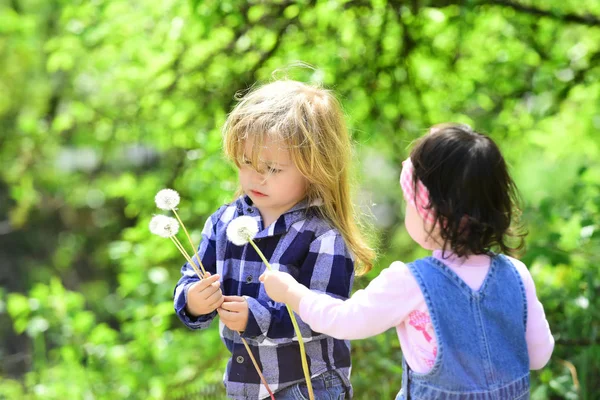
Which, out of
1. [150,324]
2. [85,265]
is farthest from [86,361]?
[85,265]

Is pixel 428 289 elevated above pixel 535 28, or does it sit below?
above

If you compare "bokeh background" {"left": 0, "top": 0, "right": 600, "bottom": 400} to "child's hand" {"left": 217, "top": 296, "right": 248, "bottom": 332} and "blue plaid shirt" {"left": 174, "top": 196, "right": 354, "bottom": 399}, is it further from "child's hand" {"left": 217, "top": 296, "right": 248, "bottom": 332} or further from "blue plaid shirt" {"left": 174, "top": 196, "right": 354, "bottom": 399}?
"child's hand" {"left": 217, "top": 296, "right": 248, "bottom": 332}

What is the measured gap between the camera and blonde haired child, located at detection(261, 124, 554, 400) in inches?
58.7

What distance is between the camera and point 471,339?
149cm

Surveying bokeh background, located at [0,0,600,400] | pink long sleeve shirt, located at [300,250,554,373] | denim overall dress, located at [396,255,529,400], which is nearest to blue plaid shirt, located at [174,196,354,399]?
pink long sleeve shirt, located at [300,250,554,373]

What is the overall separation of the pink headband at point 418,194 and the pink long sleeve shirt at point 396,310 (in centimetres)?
8

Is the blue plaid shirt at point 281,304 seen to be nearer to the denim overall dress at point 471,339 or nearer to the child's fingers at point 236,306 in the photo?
the child's fingers at point 236,306

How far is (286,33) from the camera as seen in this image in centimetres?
355

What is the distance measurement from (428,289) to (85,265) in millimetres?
6686

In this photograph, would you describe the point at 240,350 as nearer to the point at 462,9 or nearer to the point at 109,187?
the point at 462,9

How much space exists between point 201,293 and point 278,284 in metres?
0.23

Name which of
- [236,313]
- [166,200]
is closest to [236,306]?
[236,313]

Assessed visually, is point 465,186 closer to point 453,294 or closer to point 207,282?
point 453,294

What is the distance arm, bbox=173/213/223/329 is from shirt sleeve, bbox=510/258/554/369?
2.11 feet
